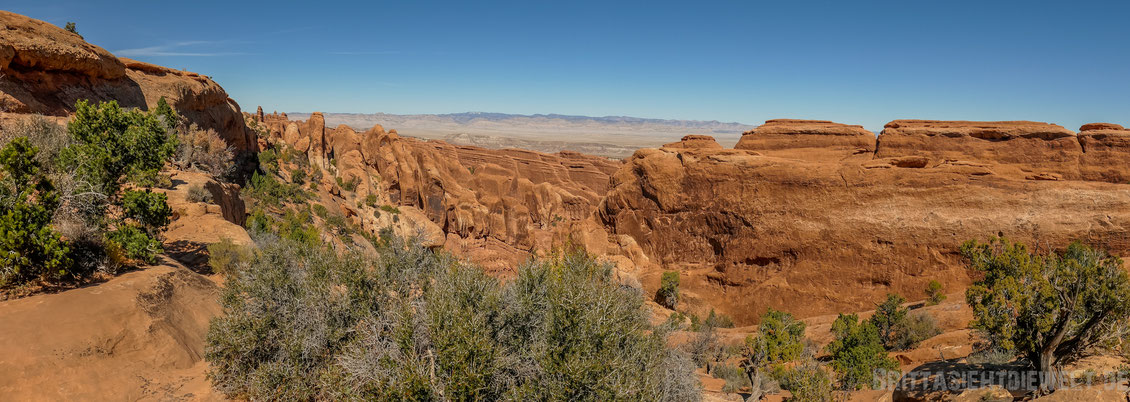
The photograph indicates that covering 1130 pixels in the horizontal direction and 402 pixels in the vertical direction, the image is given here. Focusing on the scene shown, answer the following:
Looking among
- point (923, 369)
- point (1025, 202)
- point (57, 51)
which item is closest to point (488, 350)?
point (923, 369)

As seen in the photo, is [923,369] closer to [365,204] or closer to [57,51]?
[57,51]

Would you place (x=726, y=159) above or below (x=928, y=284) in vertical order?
above

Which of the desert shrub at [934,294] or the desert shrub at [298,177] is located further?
the desert shrub at [298,177]

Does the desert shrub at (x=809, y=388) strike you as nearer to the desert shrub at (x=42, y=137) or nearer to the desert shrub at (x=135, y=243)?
the desert shrub at (x=135, y=243)

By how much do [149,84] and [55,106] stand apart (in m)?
7.82

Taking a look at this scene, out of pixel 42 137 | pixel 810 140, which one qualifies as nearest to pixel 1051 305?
pixel 810 140

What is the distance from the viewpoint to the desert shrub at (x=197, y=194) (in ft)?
70.2

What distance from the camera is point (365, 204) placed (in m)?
50.1

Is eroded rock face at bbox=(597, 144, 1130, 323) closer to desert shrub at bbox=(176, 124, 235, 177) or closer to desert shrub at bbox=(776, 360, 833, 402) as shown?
desert shrub at bbox=(776, 360, 833, 402)

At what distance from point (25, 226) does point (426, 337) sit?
938 centimetres

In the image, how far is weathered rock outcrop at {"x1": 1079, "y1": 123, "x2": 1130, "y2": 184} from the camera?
22.8 m

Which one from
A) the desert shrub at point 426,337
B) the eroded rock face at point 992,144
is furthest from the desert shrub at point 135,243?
the eroded rock face at point 992,144

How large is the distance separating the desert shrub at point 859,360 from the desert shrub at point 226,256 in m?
20.5

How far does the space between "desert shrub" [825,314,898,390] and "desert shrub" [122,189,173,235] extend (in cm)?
2255
